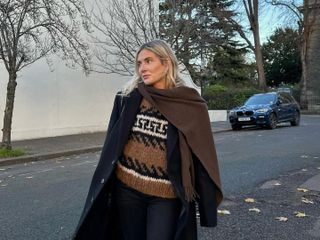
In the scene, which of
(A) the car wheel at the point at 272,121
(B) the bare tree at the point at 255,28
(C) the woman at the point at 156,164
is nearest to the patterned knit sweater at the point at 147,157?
(C) the woman at the point at 156,164

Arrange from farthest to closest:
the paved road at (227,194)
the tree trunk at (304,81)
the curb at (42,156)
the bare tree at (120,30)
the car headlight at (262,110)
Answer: the tree trunk at (304,81) → the bare tree at (120,30) → the car headlight at (262,110) → the curb at (42,156) → the paved road at (227,194)

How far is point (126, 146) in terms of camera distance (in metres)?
2.93

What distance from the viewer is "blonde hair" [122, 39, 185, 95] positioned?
9.71 feet

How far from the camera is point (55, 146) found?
608 inches

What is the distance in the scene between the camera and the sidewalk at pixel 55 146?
13089 mm

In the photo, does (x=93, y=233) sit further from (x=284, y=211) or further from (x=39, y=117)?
(x=39, y=117)

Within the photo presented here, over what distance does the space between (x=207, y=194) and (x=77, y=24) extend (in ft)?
57.9

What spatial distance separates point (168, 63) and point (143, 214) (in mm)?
905

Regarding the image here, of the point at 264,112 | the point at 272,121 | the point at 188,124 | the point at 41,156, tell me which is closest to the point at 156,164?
the point at 188,124

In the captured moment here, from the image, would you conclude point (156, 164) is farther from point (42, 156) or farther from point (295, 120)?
point (295, 120)

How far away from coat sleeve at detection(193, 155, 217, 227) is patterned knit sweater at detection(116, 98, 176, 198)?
0.17 m

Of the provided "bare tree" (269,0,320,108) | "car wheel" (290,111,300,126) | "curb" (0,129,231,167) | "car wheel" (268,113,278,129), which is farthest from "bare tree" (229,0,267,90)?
"curb" (0,129,231,167)

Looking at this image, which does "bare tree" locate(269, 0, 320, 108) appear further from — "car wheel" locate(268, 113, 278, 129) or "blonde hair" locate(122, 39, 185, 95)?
"blonde hair" locate(122, 39, 185, 95)

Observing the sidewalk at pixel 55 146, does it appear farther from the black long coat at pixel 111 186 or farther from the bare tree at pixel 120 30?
the black long coat at pixel 111 186
